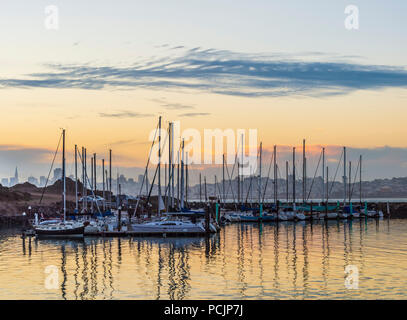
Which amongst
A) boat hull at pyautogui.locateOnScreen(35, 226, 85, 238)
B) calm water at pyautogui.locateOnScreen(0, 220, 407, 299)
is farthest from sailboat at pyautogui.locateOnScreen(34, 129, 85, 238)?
calm water at pyautogui.locateOnScreen(0, 220, 407, 299)

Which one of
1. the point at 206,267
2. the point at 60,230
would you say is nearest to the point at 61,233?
the point at 60,230

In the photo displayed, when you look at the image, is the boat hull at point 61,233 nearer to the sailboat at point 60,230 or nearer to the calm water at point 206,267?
the sailboat at point 60,230

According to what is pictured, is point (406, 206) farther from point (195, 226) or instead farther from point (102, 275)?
point (102, 275)

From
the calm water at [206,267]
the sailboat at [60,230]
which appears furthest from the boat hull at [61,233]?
the calm water at [206,267]

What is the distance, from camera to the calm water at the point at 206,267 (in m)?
29.4

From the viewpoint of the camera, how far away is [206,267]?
3881 centimetres

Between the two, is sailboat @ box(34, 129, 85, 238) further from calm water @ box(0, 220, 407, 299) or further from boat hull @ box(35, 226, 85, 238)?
calm water @ box(0, 220, 407, 299)

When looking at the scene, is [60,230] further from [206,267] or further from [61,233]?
[206,267]

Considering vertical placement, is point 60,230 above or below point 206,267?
above

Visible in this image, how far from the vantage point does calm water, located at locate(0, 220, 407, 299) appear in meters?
29.4

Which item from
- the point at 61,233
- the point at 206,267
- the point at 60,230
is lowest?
the point at 61,233

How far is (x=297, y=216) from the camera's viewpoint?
97000 millimetres
